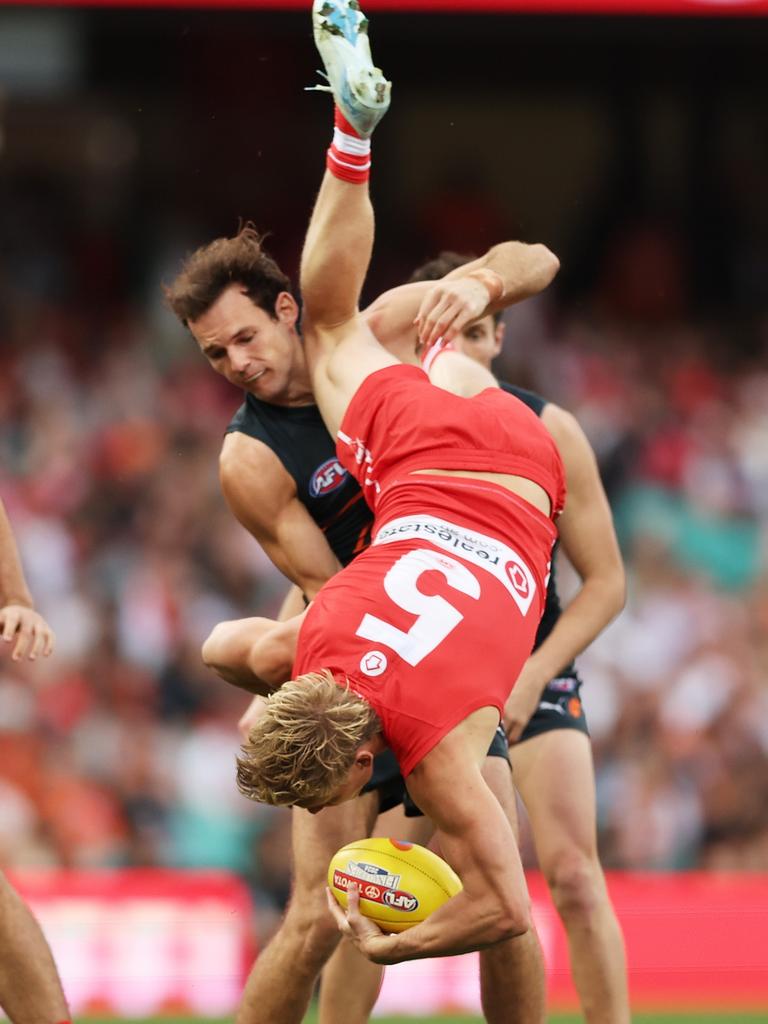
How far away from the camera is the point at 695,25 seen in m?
12.2

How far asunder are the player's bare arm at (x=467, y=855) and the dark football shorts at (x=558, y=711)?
4.34 feet

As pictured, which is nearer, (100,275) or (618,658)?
(618,658)

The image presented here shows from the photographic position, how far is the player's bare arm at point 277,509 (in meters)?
5.53

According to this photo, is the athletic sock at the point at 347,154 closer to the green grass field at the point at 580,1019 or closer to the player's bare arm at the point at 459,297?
the player's bare arm at the point at 459,297

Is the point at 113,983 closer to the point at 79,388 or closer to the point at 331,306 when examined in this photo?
the point at 331,306

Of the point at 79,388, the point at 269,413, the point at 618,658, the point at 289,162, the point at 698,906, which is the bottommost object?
A: the point at 698,906

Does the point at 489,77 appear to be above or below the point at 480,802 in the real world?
above

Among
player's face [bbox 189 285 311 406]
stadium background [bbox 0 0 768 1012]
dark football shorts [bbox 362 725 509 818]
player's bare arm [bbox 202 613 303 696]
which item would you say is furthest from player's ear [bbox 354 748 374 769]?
stadium background [bbox 0 0 768 1012]

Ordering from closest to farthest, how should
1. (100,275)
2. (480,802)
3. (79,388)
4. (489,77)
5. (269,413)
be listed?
(480,802) → (269,413) → (79,388) → (100,275) → (489,77)

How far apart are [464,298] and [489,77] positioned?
9.01 m

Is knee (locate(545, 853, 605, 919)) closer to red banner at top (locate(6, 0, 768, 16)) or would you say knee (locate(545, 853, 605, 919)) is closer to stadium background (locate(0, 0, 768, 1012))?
stadium background (locate(0, 0, 768, 1012))

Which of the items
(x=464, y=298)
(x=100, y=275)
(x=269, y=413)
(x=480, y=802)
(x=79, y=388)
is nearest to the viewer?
(x=480, y=802)

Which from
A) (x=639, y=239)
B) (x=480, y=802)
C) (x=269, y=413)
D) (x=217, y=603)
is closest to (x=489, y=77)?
(x=639, y=239)

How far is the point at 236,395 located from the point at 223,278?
6.40 meters
